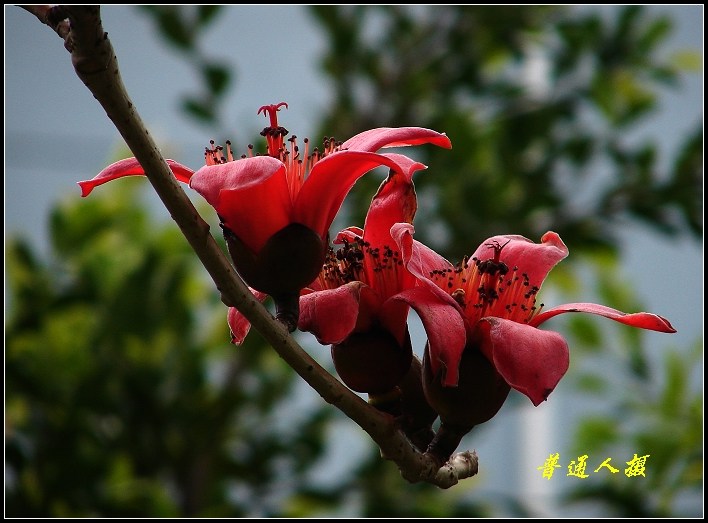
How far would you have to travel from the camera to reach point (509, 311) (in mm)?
497

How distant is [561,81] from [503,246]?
164 cm

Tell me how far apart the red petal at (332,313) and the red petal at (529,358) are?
0.07 metres

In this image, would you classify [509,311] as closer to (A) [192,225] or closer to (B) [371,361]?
(B) [371,361]

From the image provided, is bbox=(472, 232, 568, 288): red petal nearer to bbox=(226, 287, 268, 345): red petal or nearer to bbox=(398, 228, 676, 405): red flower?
bbox=(398, 228, 676, 405): red flower

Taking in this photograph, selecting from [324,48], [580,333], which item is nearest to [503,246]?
[580,333]

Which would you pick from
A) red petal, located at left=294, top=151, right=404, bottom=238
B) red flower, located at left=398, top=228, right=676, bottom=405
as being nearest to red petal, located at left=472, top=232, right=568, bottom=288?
red flower, located at left=398, top=228, right=676, bottom=405

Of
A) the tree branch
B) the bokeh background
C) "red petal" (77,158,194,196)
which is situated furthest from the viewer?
the bokeh background

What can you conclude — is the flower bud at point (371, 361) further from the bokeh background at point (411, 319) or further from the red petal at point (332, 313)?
the bokeh background at point (411, 319)

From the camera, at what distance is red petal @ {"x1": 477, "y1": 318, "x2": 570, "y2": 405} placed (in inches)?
16.4

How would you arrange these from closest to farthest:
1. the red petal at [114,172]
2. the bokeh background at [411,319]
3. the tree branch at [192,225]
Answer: the tree branch at [192,225]
the red petal at [114,172]
the bokeh background at [411,319]

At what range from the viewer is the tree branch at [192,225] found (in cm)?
34

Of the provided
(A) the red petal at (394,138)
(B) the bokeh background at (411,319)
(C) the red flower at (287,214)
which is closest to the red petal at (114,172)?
(C) the red flower at (287,214)

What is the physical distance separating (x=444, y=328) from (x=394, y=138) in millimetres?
99

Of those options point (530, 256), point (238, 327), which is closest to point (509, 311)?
point (530, 256)
